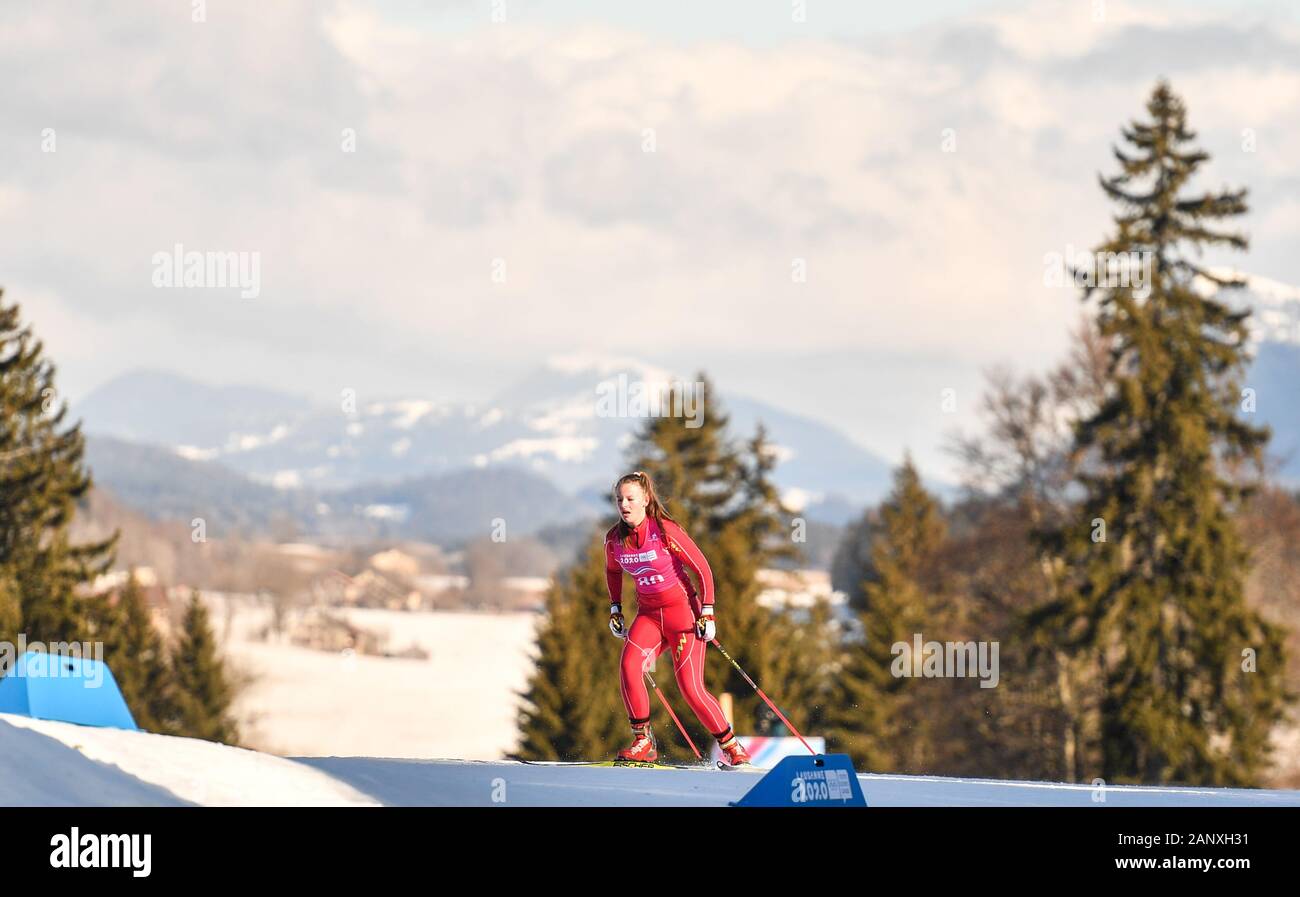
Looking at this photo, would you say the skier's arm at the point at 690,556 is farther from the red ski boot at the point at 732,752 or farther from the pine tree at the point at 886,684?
the pine tree at the point at 886,684

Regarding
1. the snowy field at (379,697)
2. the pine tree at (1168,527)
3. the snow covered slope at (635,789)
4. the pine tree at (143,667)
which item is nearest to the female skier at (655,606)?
the snow covered slope at (635,789)

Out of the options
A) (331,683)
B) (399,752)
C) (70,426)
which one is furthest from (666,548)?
(331,683)

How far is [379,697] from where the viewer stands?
130625 mm

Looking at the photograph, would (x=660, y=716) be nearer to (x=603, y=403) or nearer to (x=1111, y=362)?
(x=603, y=403)

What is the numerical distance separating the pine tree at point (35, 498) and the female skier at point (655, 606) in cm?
3200

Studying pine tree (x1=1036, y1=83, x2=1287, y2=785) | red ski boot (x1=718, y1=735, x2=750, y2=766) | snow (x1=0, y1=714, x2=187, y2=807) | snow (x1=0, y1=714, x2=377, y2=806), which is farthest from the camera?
pine tree (x1=1036, y1=83, x2=1287, y2=785)

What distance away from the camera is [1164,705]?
35.2 m

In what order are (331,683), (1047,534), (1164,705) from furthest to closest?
(331,683) → (1047,534) → (1164,705)

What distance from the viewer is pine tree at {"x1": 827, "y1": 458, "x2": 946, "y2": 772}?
4975 cm

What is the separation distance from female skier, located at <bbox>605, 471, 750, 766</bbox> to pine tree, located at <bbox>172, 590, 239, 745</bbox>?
1938 inches

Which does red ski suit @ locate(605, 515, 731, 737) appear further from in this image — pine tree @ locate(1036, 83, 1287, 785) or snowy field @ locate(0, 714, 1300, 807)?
pine tree @ locate(1036, 83, 1287, 785)

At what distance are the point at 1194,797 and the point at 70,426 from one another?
40228 mm

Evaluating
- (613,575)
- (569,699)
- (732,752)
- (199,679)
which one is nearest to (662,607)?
(613,575)
